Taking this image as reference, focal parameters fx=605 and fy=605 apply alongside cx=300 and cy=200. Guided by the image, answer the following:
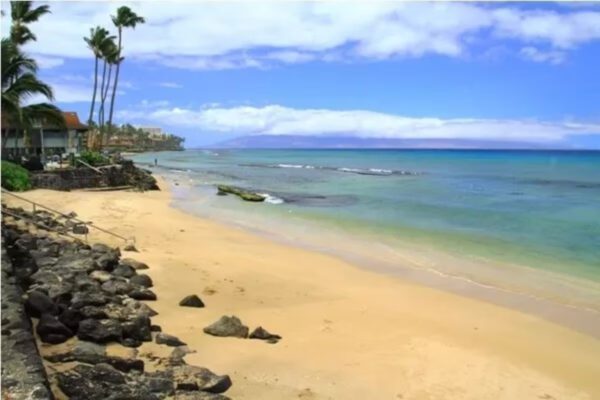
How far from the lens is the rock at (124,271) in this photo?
1050 centimetres

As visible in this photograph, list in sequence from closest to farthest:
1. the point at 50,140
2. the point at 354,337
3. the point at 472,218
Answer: the point at 354,337, the point at 472,218, the point at 50,140

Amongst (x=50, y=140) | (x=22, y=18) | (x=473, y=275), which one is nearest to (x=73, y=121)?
(x=50, y=140)

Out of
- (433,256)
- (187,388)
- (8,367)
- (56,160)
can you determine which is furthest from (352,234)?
(56,160)

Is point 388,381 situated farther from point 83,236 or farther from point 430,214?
point 430,214

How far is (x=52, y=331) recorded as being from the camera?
684 centimetres

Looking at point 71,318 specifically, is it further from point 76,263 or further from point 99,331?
point 76,263

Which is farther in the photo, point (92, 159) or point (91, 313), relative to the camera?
point (92, 159)

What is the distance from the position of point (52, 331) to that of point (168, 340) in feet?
4.31

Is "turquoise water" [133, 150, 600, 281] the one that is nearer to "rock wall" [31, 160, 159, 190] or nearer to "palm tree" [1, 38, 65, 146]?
"rock wall" [31, 160, 159, 190]

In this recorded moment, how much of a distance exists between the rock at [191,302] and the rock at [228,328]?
1325 mm

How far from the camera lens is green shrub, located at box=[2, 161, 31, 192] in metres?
25.6

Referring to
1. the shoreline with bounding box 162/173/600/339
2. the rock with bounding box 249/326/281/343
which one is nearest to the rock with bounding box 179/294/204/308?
the rock with bounding box 249/326/281/343

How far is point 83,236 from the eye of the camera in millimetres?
15172

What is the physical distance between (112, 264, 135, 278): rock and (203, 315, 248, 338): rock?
10.3 feet
